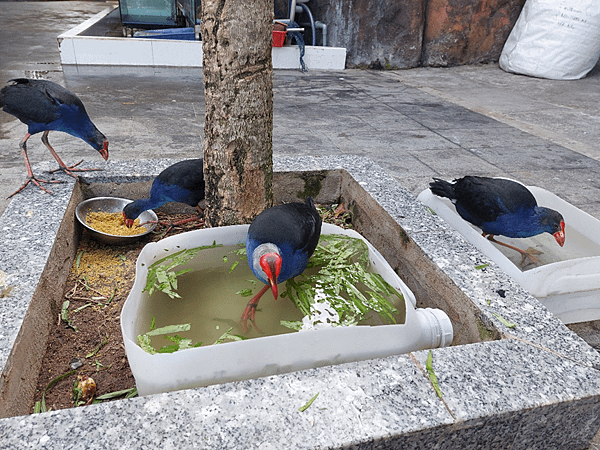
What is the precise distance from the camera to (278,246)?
197cm

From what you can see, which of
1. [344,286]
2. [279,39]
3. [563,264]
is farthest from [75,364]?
[279,39]

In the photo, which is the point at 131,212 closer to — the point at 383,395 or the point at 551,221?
the point at 383,395

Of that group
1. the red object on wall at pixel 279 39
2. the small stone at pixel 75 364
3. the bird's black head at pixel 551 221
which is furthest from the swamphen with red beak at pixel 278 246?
the red object on wall at pixel 279 39

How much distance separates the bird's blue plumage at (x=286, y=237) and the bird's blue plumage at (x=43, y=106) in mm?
1841

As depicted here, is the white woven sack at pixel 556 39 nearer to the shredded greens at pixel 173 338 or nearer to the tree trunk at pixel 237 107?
the tree trunk at pixel 237 107

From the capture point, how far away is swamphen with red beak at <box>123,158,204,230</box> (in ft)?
9.04

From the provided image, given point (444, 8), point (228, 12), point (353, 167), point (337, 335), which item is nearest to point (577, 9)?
point (444, 8)

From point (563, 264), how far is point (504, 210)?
0.50 metres

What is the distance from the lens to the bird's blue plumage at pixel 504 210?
2.69 m

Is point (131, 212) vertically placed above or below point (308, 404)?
below

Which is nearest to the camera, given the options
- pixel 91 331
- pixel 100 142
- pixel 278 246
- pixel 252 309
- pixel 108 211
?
pixel 278 246

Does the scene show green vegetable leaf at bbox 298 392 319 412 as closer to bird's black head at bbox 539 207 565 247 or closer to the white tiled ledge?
bird's black head at bbox 539 207 565 247

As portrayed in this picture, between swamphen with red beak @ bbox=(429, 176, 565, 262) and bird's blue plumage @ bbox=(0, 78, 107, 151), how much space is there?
260 cm

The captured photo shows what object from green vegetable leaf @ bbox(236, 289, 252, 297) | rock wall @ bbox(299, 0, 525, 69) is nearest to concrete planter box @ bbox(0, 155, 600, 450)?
green vegetable leaf @ bbox(236, 289, 252, 297)
